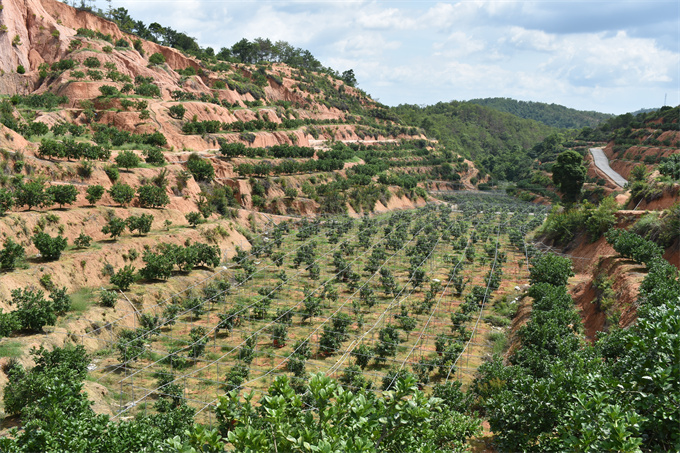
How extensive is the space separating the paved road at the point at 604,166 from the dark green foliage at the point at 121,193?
60199mm

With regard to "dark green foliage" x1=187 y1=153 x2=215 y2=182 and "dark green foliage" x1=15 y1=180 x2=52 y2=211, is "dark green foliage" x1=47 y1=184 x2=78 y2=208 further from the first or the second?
"dark green foliage" x1=187 y1=153 x2=215 y2=182

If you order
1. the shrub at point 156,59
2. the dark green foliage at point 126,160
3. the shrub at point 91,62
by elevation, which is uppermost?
the shrub at point 156,59

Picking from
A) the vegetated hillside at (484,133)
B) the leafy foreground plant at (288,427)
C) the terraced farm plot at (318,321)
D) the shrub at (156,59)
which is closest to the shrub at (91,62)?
the shrub at (156,59)

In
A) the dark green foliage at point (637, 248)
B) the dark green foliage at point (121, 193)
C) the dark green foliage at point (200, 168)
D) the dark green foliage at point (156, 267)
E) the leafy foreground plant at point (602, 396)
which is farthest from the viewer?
the dark green foliage at point (200, 168)

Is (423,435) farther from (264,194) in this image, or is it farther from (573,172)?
(573,172)

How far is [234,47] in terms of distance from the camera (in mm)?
102062

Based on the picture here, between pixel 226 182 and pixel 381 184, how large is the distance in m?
26.2

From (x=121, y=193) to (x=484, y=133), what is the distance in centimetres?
12439

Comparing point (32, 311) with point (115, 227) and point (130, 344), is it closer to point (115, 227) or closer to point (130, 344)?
point (130, 344)

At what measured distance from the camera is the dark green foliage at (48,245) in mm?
24219

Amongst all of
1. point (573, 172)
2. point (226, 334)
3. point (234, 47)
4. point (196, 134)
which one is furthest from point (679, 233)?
point (234, 47)

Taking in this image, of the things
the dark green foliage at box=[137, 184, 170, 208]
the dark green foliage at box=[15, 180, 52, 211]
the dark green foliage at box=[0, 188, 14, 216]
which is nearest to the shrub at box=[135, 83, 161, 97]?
the dark green foliage at box=[137, 184, 170, 208]

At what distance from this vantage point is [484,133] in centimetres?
13888

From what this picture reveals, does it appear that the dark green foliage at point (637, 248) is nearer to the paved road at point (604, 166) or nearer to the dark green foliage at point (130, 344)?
the dark green foliage at point (130, 344)
